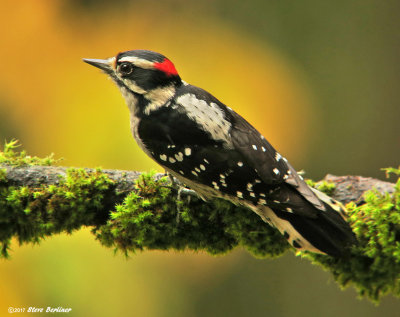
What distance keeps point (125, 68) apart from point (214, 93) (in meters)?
2.82

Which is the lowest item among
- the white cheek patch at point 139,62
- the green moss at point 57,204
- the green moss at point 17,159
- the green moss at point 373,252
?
the green moss at point 373,252

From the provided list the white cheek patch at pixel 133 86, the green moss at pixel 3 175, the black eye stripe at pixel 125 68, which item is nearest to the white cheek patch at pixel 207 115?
the white cheek patch at pixel 133 86

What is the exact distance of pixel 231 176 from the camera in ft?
9.48

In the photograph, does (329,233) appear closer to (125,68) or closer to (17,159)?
(125,68)

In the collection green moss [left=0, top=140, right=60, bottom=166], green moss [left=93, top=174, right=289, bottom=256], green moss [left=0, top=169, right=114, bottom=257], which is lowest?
green moss [left=93, top=174, right=289, bottom=256]

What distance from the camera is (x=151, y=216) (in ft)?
9.49

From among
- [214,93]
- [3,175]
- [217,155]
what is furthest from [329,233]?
[214,93]

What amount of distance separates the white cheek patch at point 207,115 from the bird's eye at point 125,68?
0.35 m

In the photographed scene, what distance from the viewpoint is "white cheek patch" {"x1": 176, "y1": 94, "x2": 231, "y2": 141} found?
2.96m

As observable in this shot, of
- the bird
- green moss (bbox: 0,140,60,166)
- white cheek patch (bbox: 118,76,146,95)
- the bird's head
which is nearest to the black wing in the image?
the bird

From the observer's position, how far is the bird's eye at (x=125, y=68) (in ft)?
10.3

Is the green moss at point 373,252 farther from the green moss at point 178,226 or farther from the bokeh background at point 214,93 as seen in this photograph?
the bokeh background at point 214,93

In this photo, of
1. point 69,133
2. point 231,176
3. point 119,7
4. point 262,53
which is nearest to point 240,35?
point 262,53

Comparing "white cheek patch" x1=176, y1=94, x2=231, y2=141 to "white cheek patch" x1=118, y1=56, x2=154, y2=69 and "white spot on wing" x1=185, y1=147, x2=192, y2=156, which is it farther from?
"white cheek patch" x1=118, y1=56, x2=154, y2=69
